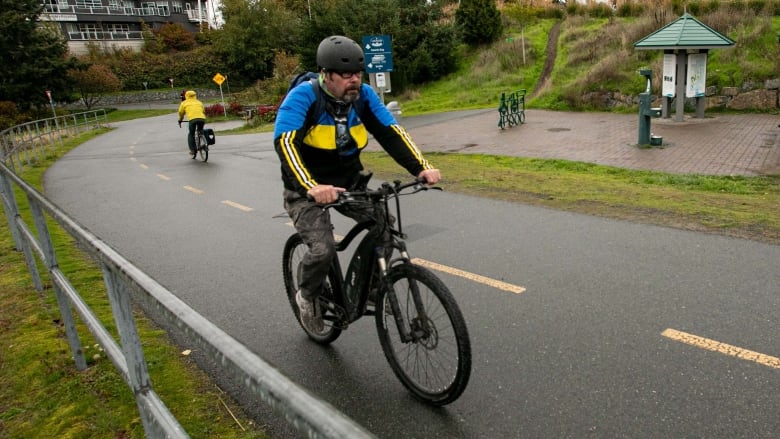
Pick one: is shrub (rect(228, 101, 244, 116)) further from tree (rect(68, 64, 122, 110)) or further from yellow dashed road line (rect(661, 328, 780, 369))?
yellow dashed road line (rect(661, 328, 780, 369))

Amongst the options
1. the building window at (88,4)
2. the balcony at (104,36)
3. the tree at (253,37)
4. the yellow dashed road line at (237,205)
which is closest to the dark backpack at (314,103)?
the yellow dashed road line at (237,205)

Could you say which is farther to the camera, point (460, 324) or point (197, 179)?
point (197, 179)

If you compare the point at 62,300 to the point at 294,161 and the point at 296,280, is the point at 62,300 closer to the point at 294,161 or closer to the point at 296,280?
the point at 296,280

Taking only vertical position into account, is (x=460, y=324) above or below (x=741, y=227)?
above

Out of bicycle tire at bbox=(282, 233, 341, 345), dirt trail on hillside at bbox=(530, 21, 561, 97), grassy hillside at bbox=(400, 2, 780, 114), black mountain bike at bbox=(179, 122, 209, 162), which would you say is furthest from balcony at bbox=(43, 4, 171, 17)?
bicycle tire at bbox=(282, 233, 341, 345)

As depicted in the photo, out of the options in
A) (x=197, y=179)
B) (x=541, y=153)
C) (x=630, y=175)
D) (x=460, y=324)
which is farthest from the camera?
(x=541, y=153)

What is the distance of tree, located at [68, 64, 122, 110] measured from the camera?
5860cm

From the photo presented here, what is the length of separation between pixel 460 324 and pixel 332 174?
145 cm

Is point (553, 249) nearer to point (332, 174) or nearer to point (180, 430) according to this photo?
point (332, 174)

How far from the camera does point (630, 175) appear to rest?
11289 millimetres

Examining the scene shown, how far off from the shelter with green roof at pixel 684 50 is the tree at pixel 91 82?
176ft

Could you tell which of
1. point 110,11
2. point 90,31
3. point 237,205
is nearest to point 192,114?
point 237,205

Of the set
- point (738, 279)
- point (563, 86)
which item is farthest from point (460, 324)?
point (563, 86)

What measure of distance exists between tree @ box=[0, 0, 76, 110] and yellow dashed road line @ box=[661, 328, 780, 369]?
56604mm
